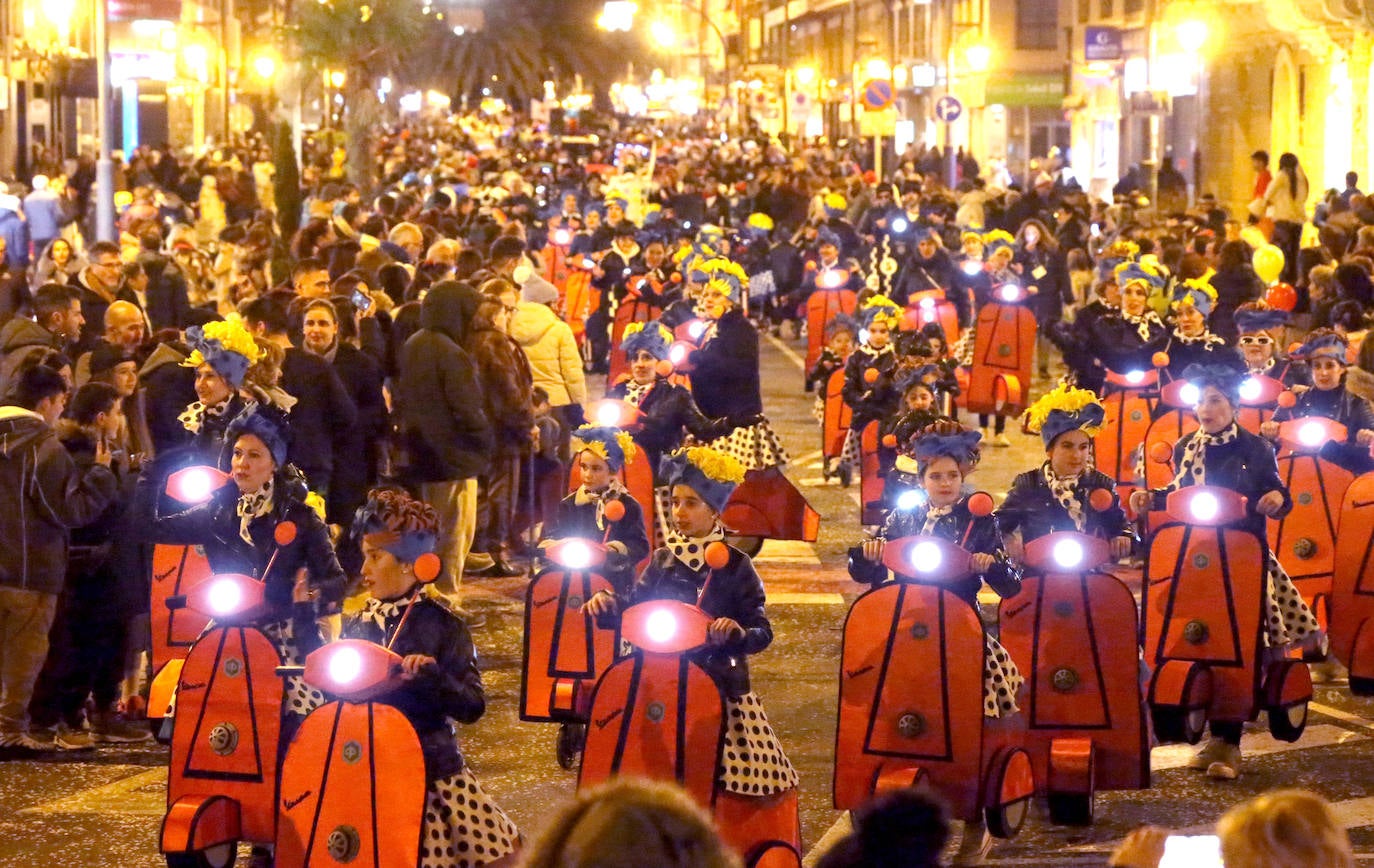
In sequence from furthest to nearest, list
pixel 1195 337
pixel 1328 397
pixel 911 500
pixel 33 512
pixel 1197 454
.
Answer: pixel 1195 337
pixel 1328 397
pixel 1197 454
pixel 33 512
pixel 911 500

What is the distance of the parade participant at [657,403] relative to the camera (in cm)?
1305

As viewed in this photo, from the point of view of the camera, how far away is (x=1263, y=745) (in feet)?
33.5

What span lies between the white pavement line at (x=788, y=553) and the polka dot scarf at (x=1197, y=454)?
16.1 feet

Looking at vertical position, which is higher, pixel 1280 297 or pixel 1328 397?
pixel 1280 297

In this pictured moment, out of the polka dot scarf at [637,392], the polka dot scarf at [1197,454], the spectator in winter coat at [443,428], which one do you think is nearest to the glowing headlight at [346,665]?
the polka dot scarf at [1197,454]

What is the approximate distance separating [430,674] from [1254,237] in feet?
55.5

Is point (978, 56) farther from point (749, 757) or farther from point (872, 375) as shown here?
point (749, 757)

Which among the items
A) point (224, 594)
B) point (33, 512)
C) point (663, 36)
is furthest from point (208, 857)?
point (663, 36)

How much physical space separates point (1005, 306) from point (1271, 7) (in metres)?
16.2

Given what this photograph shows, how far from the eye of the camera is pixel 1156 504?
10305 mm

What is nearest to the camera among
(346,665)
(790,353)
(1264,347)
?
(346,665)

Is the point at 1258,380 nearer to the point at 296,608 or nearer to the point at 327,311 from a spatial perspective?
the point at 327,311

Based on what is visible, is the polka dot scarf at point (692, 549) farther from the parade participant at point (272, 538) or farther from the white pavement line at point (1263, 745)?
the white pavement line at point (1263, 745)

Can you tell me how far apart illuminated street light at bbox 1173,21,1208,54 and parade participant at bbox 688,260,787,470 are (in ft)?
81.1
